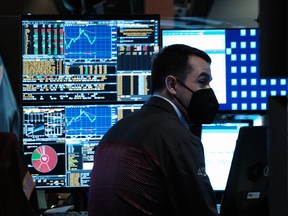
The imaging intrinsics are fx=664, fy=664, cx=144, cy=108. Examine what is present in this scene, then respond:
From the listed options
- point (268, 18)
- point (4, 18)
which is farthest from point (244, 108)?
point (268, 18)

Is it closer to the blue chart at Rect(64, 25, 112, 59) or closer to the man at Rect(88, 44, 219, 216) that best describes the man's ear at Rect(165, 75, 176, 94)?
the man at Rect(88, 44, 219, 216)

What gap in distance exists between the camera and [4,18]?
12.1ft

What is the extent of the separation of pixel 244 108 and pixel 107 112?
75 centimetres

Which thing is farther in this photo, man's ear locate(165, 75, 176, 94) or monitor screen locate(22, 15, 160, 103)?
monitor screen locate(22, 15, 160, 103)

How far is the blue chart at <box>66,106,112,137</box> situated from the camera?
3504 mm

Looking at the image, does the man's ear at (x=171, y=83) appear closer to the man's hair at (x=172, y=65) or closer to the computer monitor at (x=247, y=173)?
the man's hair at (x=172, y=65)

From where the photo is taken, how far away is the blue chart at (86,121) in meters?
3.50

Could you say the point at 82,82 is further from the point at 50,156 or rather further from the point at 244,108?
the point at 244,108

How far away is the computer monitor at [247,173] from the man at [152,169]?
0.43m

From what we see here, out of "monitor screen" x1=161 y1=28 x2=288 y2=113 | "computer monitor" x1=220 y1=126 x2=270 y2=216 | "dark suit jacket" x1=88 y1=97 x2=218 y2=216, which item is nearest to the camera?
"dark suit jacket" x1=88 y1=97 x2=218 y2=216

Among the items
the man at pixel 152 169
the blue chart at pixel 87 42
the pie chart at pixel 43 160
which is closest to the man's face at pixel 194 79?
the man at pixel 152 169

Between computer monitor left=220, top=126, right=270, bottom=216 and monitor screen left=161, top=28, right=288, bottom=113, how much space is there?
0.61 meters

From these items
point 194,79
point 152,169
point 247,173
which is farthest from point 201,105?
point 152,169

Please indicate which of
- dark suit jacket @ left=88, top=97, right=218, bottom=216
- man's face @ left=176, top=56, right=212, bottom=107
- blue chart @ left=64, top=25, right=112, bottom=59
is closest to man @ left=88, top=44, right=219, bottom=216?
dark suit jacket @ left=88, top=97, right=218, bottom=216
